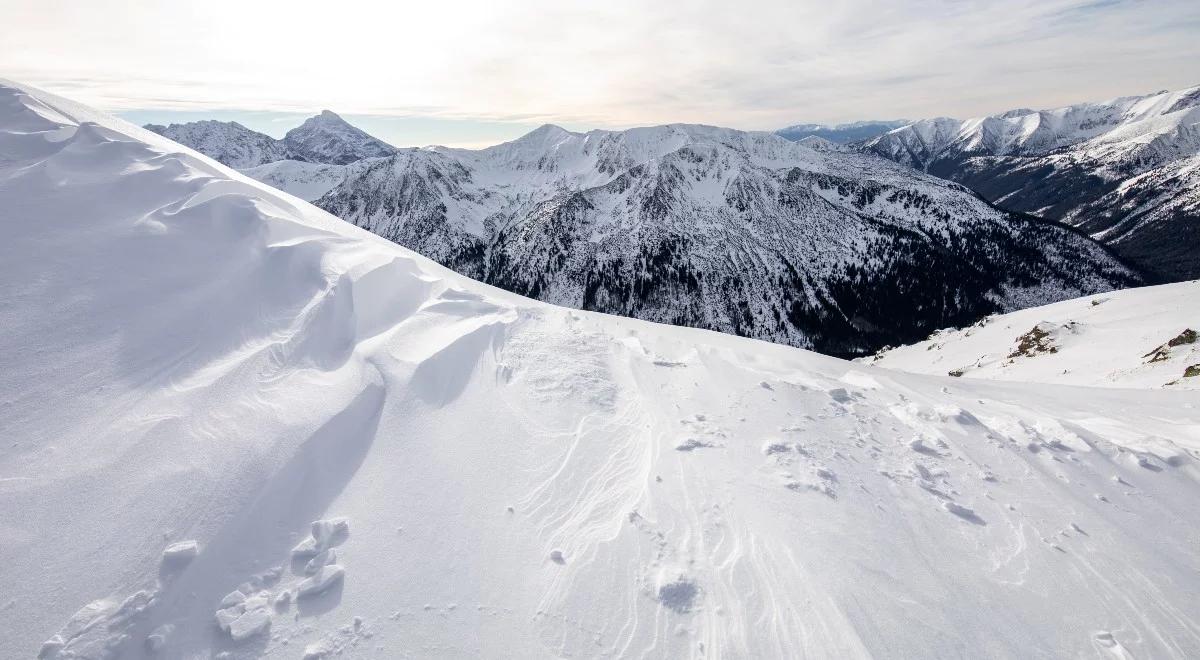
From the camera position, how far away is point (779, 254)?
156125 millimetres

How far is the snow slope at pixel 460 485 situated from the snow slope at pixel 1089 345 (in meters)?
22.9

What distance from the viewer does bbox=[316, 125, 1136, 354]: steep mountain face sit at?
140 metres

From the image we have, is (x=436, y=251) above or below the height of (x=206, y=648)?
below

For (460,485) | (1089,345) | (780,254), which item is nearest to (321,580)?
(460,485)

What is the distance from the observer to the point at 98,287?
7.62m

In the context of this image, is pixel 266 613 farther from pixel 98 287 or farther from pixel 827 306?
pixel 827 306

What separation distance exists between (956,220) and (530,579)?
223 meters

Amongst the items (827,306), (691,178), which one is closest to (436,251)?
(691,178)

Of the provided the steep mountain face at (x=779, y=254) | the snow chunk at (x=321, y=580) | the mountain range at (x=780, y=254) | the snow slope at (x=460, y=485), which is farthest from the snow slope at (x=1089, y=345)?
the mountain range at (x=780, y=254)

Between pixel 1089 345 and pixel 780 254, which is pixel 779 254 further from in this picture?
pixel 1089 345

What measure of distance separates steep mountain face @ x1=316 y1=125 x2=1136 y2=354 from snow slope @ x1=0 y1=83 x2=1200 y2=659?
125m

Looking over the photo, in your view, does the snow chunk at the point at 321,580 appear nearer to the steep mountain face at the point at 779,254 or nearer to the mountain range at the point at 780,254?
the mountain range at the point at 780,254

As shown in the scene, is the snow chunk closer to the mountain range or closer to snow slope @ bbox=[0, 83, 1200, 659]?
snow slope @ bbox=[0, 83, 1200, 659]

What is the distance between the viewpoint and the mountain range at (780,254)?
139 meters
